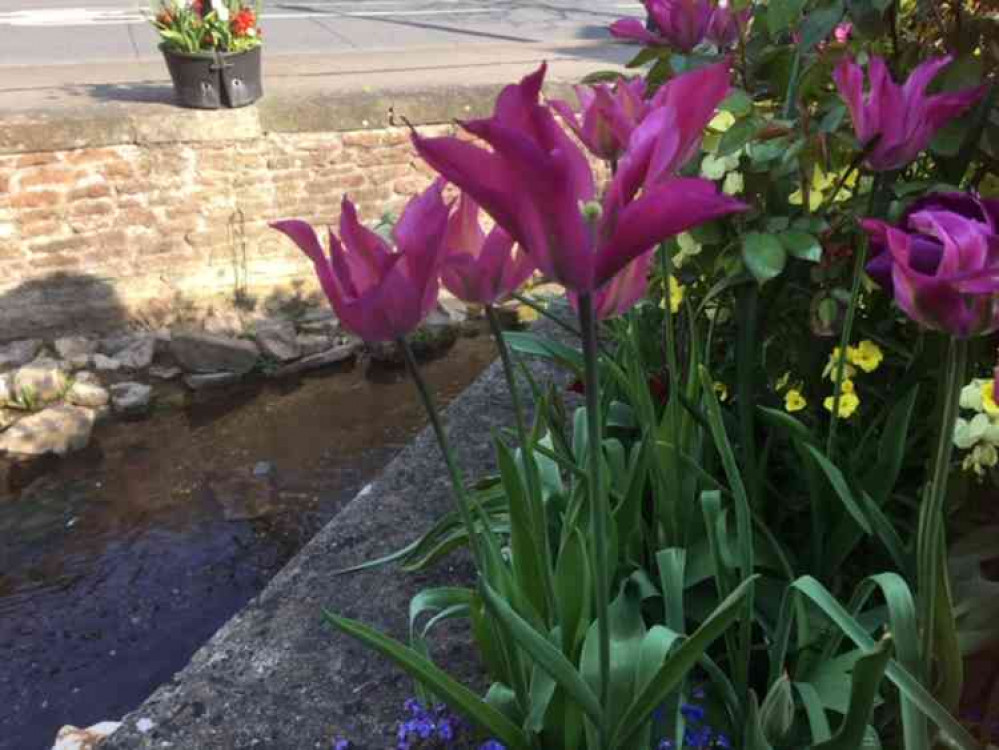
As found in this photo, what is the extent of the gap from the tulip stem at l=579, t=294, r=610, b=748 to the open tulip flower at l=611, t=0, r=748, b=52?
0.75 m

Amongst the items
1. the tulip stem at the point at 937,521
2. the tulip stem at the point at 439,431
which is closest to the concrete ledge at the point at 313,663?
the tulip stem at the point at 439,431

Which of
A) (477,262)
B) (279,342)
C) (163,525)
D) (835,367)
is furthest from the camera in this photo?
(279,342)

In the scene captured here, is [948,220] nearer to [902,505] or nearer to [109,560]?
[902,505]

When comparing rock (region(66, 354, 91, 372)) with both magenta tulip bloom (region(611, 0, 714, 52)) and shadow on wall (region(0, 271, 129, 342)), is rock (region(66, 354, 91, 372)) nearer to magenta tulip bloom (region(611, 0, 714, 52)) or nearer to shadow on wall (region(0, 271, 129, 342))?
shadow on wall (region(0, 271, 129, 342))

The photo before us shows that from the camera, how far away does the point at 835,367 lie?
55.7 inches

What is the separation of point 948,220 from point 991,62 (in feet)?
2.03

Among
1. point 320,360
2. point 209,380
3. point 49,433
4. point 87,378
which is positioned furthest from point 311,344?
point 49,433

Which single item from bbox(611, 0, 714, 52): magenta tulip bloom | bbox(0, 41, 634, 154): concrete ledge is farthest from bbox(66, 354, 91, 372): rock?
bbox(611, 0, 714, 52): magenta tulip bloom

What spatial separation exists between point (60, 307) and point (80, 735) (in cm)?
320

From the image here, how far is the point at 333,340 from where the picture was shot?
5.86 meters

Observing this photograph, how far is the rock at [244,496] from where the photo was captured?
442 centimetres

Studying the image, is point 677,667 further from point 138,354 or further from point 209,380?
point 138,354

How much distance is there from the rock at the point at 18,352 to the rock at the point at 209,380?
0.82 metres

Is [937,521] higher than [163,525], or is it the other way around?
[937,521]
